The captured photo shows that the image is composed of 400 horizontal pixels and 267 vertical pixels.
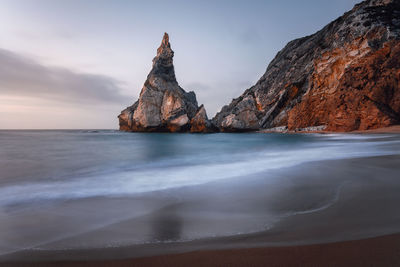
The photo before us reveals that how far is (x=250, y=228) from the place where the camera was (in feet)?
6.86

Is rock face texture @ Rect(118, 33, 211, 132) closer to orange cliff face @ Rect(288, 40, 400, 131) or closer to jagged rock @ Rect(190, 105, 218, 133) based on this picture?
jagged rock @ Rect(190, 105, 218, 133)

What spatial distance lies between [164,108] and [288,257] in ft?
149

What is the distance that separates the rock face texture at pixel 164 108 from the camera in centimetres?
4462

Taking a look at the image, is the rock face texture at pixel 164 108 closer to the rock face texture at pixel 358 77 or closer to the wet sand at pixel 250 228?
the rock face texture at pixel 358 77

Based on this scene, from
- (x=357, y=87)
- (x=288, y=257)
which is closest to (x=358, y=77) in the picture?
(x=357, y=87)

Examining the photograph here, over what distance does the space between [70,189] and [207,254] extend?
12.0 feet

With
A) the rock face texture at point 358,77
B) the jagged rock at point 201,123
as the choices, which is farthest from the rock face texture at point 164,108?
the rock face texture at point 358,77

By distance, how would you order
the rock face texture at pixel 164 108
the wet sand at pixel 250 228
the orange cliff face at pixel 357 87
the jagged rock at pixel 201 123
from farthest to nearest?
the rock face texture at pixel 164 108
the jagged rock at pixel 201 123
the orange cliff face at pixel 357 87
the wet sand at pixel 250 228

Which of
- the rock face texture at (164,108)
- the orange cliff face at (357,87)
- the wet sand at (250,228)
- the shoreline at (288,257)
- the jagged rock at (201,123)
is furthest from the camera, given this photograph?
the rock face texture at (164,108)

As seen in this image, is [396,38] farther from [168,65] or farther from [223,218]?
[168,65]

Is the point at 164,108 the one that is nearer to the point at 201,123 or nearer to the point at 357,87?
the point at 201,123

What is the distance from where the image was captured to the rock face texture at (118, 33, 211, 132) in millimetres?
44625

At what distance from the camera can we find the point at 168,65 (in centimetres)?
5031

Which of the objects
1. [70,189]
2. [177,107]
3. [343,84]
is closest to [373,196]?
[70,189]
